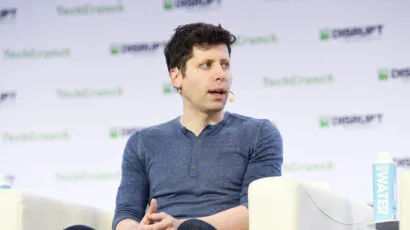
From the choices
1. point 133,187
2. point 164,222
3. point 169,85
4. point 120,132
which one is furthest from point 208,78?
point 120,132

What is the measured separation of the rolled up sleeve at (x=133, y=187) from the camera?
279 cm

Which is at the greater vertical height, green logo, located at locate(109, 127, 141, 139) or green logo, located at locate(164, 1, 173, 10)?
green logo, located at locate(164, 1, 173, 10)

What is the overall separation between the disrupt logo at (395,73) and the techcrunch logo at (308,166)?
638 mm

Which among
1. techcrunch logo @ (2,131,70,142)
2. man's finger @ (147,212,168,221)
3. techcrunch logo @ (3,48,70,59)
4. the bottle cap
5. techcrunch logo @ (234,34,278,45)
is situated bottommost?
techcrunch logo @ (2,131,70,142)

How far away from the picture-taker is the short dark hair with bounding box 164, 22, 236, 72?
282 cm

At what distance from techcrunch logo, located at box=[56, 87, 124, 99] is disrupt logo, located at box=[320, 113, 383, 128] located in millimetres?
1413

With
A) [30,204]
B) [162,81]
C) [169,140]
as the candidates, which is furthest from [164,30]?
[30,204]

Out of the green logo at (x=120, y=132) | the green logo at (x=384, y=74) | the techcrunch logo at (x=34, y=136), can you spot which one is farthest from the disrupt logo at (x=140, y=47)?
the green logo at (x=384, y=74)

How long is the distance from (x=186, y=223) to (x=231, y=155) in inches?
18.2

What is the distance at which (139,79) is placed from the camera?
5406 millimetres

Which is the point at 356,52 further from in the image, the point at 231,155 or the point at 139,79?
the point at 231,155

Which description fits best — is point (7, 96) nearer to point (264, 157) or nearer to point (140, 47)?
point (140, 47)

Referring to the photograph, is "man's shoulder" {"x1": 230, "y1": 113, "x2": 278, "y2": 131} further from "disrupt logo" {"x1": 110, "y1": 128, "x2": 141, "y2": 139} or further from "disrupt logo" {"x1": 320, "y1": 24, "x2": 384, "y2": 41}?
"disrupt logo" {"x1": 110, "y1": 128, "x2": 141, "y2": 139}

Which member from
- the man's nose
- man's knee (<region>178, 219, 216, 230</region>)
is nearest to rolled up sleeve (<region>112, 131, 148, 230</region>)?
the man's nose
